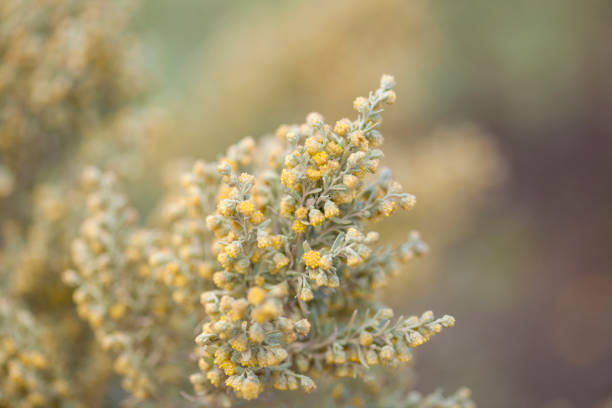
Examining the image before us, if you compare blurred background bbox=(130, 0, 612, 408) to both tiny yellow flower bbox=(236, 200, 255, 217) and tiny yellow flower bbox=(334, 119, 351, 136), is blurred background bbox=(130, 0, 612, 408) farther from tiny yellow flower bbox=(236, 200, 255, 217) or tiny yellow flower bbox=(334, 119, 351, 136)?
tiny yellow flower bbox=(236, 200, 255, 217)

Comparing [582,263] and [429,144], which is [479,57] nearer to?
[582,263]

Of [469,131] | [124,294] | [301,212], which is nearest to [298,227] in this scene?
[301,212]

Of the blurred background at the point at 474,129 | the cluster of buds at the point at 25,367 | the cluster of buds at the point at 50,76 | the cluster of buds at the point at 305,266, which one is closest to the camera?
the cluster of buds at the point at 305,266

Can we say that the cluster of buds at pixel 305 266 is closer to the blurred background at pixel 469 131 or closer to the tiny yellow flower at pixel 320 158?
the tiny yellow flower at pixel 320 158

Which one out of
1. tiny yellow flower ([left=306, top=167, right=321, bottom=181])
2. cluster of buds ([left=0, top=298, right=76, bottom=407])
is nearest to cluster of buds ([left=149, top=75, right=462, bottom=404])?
tiny yellow flower ([left=306, top=167, right=321, bottom=181])

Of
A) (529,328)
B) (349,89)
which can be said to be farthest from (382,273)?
(529,328)

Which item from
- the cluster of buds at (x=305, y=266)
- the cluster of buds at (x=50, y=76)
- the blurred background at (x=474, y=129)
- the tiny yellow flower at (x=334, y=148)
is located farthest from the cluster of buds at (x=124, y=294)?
the blurred background at (x=474, y=129)

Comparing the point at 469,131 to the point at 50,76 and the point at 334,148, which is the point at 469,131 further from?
the point at 50,76
